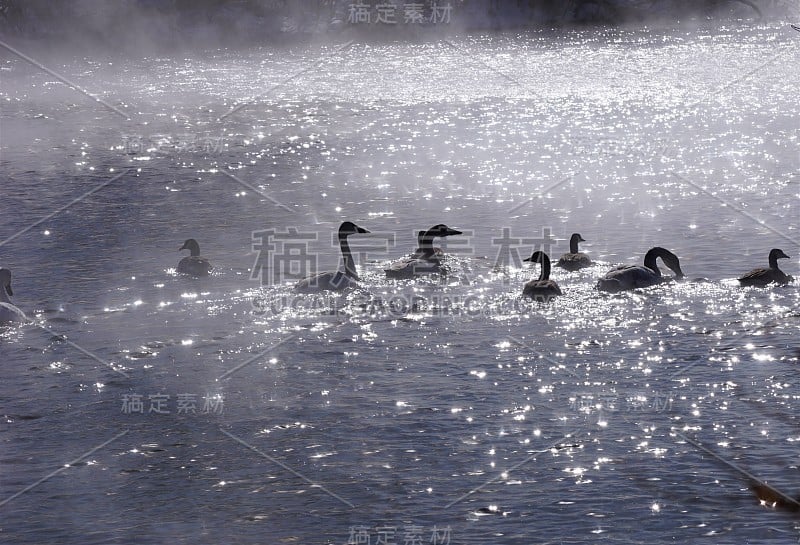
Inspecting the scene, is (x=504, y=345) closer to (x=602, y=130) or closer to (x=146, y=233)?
(x=146, y=233)

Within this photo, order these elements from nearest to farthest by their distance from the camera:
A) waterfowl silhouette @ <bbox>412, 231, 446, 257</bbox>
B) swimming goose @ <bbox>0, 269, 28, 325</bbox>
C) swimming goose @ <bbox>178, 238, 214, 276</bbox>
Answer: swimming goose @ <bbox>0, 269, 28, 325</bbox> → swimming goose @ <bbox>178, 238, 214, 276</bbox> → waterfowl silhouette @ <bbox>412, 231, 446, 257</bbox>

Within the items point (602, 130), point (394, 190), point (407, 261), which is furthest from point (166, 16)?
point (407, 261)

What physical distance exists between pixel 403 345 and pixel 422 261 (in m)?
3.54

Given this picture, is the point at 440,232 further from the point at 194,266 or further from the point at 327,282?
the point at 194,266

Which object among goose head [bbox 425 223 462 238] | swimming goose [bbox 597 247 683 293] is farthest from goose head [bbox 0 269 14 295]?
swimming goose [bbox 597 247 683 293]

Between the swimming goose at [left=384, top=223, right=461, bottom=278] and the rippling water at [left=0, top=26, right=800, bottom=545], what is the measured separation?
33cm

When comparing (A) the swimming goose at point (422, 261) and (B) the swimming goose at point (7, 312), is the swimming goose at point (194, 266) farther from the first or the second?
(A) the swimming goose at point (422, 261)

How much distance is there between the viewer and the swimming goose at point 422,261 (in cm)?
1677

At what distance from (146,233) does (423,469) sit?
38.2 ft

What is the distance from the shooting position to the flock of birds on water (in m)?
15.4

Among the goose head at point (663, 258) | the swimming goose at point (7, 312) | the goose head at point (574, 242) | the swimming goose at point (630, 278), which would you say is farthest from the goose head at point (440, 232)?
the swimming goose at point (7, 312)

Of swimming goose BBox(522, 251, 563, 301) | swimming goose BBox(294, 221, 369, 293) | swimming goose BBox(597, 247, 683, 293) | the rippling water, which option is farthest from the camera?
swimming goose BBox(294, 221, 369, 293)

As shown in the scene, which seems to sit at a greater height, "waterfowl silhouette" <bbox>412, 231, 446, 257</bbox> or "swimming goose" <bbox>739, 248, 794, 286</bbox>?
"waterfowl silhouette" <bbox>412, 231, 446, 257</bbox>

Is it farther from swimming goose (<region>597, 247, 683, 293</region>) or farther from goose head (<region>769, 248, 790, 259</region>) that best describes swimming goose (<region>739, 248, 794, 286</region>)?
swimming goose (<region>597, 247, 683, 293</region>)
